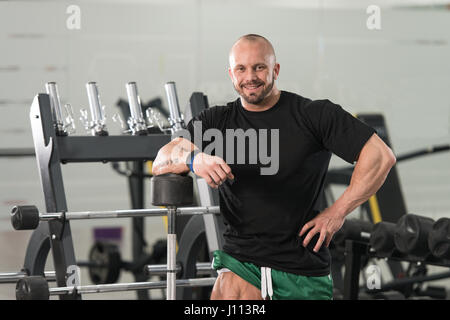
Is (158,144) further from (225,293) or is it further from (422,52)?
(422,52)

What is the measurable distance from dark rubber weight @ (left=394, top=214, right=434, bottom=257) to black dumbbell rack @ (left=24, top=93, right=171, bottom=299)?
4.01ft

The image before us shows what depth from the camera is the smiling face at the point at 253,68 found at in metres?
2.31

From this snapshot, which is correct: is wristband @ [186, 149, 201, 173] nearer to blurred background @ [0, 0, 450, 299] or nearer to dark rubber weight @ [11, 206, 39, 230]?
dark rubber weight @ [11, 206, 39, 230]

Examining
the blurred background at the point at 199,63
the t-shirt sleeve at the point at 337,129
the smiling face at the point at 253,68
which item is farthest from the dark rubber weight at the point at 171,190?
the blurred background at the point at 199,63

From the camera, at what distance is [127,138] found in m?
3.46

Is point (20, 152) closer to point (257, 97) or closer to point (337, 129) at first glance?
point (257, 97)

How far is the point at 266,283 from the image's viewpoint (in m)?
2.37

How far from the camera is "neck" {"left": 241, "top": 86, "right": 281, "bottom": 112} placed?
2379 millimetres

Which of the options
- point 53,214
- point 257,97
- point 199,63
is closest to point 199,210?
point 53,214

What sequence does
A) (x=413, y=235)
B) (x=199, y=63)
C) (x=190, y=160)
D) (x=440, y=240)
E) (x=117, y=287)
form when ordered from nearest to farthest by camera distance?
(x=190, y=160), (x=117, y=287), (x=440, y=240), (x=413, y=235), (x=199, y=63)

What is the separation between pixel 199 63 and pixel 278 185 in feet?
20.2

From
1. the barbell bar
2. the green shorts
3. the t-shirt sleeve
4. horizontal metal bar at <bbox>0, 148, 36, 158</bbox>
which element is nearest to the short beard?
the t-shirt sleeve
